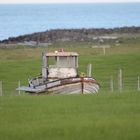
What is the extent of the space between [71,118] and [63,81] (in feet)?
41.2

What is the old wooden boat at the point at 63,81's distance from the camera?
1171 inches

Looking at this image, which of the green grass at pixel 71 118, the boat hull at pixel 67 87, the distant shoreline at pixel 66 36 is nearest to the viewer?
the green grass at pixel 71 118

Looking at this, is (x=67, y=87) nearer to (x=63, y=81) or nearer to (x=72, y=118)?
(x=63, y=81)

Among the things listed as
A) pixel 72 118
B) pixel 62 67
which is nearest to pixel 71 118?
pixel 72 118

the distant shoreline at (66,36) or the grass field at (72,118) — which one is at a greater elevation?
the distant shoreline at (66,36)

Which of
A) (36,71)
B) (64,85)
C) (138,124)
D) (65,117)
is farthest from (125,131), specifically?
(36,71)

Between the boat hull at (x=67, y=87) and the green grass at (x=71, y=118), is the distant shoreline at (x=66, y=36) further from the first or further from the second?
the green grass at (x=71, y=118)

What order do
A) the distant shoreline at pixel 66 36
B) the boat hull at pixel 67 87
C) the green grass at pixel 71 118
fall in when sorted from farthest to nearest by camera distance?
the distant shoreline at pixel 66 36, the boat hull at pixel 67 87, the green grass at pixel 71 118

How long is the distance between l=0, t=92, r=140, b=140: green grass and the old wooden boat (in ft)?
24.0

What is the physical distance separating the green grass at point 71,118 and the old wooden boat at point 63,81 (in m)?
7.31

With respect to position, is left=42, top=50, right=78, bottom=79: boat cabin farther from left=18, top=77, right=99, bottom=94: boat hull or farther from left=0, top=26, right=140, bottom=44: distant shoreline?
left=0, top=26, right=140, bottom=44: distant shoreline

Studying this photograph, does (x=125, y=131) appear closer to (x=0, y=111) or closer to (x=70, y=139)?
(x=70, y=139)

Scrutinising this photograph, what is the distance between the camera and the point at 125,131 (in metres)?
15.2

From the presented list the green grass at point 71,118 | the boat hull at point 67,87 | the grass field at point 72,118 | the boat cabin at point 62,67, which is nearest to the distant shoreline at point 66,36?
the boat cabin at point 62,67
